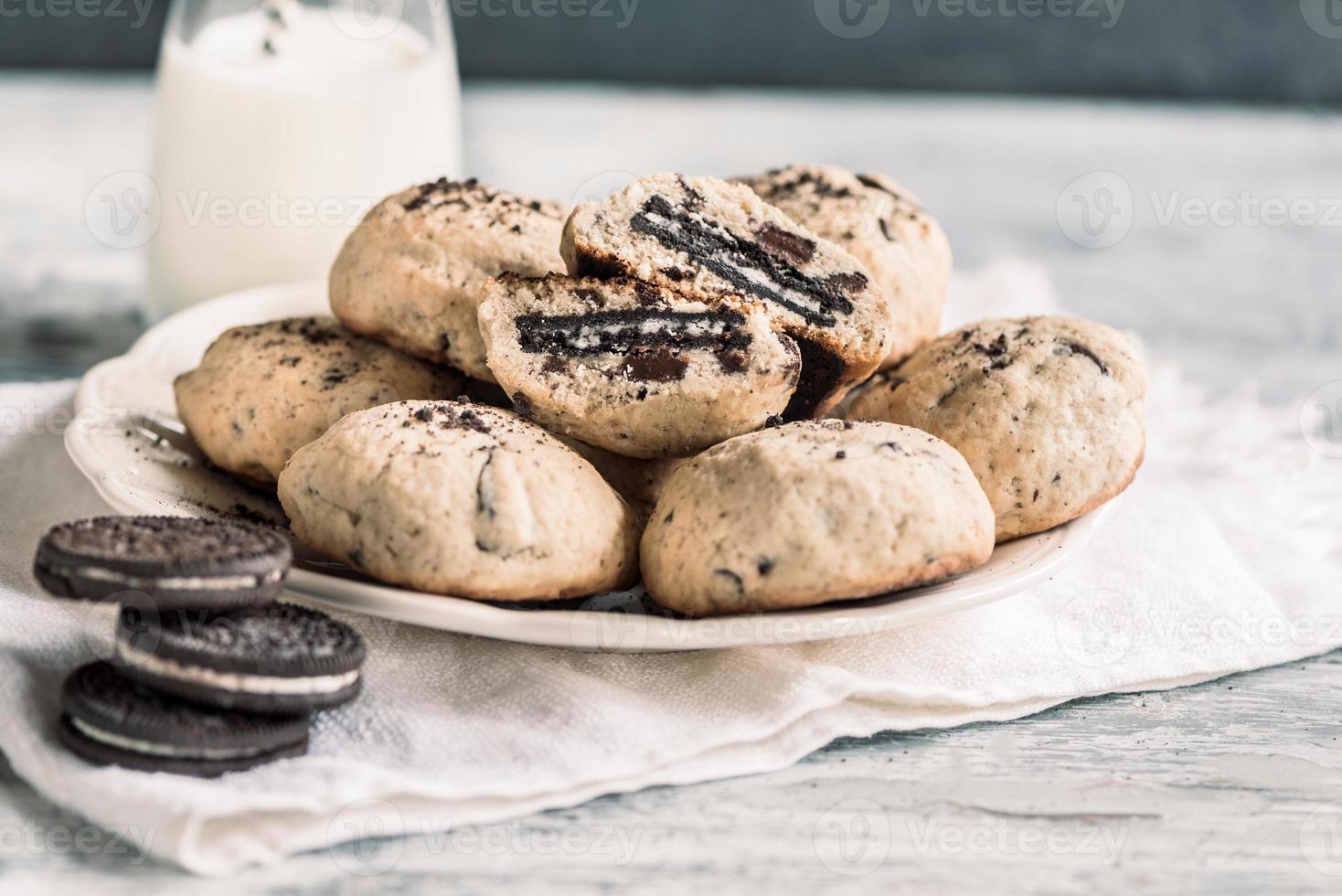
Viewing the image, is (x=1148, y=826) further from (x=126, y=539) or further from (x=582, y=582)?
(x=126, y=539)

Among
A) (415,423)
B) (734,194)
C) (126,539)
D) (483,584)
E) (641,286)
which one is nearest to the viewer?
(126,539)

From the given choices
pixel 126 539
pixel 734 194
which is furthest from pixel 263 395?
pixel 734 194

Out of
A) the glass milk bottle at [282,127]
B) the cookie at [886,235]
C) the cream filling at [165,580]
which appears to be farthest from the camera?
the glass milk bottle at [282,127]

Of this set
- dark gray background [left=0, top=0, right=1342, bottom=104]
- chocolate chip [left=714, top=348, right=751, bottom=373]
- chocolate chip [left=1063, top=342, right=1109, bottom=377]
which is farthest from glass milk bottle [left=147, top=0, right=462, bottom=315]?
dark gray background [left=0, top=0, right=1342, bottom=104]

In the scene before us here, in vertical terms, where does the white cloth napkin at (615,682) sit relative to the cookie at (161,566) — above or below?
below

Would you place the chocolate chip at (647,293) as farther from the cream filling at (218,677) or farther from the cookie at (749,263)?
the cream filling at (218,677)

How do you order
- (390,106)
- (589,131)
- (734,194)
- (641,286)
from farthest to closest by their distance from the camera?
(589,131)
(390,106)
(734,194)
(641,286)

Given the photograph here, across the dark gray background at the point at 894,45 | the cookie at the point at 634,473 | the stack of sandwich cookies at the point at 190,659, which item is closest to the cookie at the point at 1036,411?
the cookie at the point at 634,473
